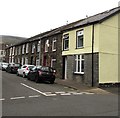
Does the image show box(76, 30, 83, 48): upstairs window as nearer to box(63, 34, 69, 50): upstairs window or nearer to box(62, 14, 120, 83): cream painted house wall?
box(62, 14, 120, 83): cream painted house wall

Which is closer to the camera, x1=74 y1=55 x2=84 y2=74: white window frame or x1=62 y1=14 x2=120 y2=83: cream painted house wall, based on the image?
x1=62 y1=14 x2=120 y2=83: cream painted house wall

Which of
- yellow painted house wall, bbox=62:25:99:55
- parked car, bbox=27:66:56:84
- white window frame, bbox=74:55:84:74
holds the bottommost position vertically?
parked car, bbox=27:66:56:84

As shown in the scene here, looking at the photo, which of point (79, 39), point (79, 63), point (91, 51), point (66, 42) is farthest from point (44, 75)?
point (66, 42)

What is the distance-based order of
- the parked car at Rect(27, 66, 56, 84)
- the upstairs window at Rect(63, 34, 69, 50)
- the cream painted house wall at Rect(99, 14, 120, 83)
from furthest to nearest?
the upstairs window at Rect(63, 34, 69, 50) < the parked car at Rect(27, 66, 56, 84) < the cream painted house wall at Rect(99, 14, 120, 83)

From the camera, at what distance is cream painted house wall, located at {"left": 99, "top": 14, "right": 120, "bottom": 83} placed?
22031mm

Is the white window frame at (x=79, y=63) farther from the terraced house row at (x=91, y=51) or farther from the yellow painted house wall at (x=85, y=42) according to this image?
the yellow painted house wall at (x=85, y=42)

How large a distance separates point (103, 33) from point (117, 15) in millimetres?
2634

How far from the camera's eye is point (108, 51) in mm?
22656

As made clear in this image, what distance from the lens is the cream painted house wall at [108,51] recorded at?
867 inches

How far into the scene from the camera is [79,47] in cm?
2500

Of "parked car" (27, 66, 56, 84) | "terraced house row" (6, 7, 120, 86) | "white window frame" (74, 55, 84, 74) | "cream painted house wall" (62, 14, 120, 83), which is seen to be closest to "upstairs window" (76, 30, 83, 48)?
"terraced house row" (6, 7, 120, 86)

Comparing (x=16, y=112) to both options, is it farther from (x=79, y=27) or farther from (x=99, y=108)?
(x=79, y=27)

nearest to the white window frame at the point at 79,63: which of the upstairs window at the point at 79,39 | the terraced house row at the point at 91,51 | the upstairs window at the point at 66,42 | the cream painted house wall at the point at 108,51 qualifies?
the terraced house row at the point at 91,51

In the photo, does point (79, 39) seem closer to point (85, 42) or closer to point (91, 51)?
point (85, 42)
